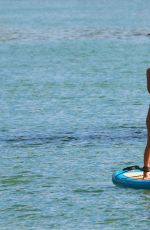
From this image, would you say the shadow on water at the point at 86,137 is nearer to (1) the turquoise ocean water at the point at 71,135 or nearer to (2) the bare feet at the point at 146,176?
Answer: (1) the turquoise ocean water at the point at 71,135

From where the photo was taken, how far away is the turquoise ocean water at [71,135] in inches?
588

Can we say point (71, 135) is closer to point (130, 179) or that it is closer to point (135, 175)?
point (135, 175)

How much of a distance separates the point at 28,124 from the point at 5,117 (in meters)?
1.19

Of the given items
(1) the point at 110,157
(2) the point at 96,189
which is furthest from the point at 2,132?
(2) the point at 96,189

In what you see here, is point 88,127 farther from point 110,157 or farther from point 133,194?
point 133,194

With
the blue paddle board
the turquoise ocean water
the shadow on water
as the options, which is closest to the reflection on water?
the turquoise ocean water

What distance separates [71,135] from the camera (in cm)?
2125

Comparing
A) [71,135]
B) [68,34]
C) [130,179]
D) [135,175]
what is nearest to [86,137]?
[71,135]

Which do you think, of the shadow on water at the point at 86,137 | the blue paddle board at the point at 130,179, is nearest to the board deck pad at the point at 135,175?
the blue paddle board at the point at 130,179

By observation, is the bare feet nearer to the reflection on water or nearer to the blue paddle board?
the blue paddle board

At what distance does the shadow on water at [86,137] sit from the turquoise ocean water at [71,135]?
17 millimetres

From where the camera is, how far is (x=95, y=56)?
136ft

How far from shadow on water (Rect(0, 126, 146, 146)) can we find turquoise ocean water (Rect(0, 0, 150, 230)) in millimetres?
17

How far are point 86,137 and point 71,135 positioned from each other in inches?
15.6
